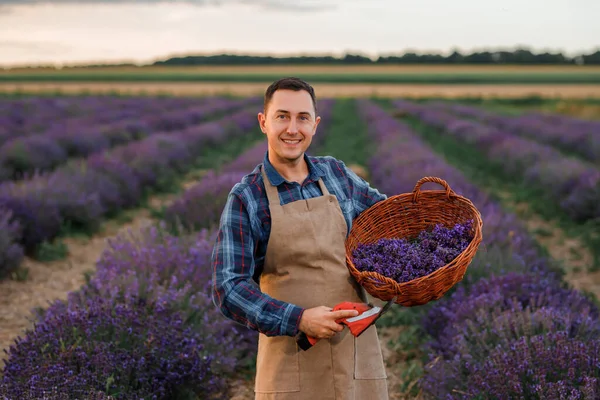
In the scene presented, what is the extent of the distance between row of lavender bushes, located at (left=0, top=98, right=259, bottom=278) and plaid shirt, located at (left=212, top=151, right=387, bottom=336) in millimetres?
4016

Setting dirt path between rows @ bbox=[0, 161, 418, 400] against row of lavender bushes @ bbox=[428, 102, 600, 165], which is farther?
row of lavender bushes @ bbox=[428, 102, 600, 165]

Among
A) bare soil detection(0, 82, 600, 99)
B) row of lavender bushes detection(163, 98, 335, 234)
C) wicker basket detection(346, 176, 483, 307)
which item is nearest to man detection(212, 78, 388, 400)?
wicker basket detection(346, 176, 483, 307)

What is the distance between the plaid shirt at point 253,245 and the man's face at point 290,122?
10 centimetres

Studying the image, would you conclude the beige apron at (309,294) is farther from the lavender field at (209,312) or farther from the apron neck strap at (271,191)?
the lavender field at (209,312)

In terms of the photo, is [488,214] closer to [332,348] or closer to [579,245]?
[579,245]

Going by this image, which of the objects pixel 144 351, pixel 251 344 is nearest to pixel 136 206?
pixel 251 344

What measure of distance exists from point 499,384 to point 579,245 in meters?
4.67

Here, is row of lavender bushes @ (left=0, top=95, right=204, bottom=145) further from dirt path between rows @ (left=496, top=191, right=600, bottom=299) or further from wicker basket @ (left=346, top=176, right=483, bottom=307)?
wicker basket @ (left=346, top=176, right=483, bottom=307)

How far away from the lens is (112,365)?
2.54 meters

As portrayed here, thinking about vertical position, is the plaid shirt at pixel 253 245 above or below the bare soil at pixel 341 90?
above

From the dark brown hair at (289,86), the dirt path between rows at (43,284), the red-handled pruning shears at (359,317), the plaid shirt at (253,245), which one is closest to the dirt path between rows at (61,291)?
the dirt path between rows at (43,284)

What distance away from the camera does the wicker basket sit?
1.65 meters

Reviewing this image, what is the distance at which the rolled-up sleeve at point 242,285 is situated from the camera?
5.33ft

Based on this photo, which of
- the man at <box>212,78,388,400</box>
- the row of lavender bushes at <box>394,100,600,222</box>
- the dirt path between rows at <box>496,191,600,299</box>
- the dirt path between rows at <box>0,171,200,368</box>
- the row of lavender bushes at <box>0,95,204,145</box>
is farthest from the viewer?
the row of lavender bushes at <box>0,95,204,145</box>
